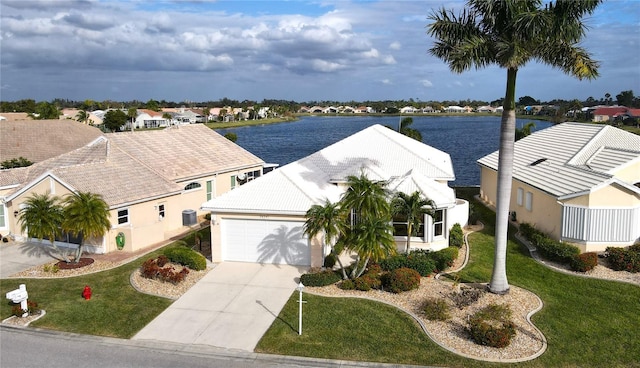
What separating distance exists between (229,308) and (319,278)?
146 inches

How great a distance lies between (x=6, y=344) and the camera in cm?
1532

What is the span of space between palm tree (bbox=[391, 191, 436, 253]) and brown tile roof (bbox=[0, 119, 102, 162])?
31.9m

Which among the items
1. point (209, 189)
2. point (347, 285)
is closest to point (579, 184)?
point (347, 285)

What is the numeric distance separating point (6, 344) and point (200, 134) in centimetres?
2350

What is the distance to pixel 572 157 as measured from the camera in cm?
2795

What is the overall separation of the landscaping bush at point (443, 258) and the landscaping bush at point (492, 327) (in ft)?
14.2

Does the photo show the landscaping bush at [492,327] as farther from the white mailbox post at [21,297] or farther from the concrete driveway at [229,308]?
the white mailbox post at [21,297]

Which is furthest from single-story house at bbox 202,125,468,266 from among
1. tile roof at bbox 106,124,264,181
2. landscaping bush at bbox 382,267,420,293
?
tile roof at bbox 106,124,264,181

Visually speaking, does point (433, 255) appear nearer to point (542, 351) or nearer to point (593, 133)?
point (542, 351)

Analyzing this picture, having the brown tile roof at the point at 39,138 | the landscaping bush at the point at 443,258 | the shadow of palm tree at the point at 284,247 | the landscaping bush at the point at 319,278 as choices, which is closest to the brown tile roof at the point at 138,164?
the shadow of palm tree at the point at 284,247

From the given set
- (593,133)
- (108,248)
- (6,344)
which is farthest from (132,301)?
(593,133)

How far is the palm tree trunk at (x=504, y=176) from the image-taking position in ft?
Result: 55.9

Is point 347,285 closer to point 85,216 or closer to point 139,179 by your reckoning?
point 85,216

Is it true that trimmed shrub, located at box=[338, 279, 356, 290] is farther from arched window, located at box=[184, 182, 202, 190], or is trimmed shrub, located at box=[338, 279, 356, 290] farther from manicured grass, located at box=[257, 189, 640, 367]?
arched window, located at box=[184, 182, 202, 190]
